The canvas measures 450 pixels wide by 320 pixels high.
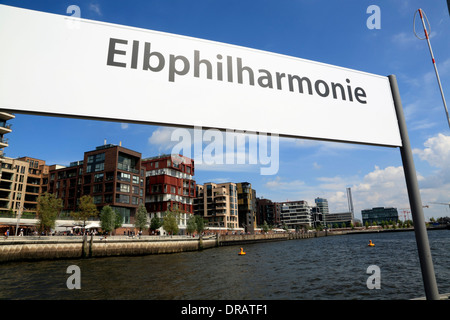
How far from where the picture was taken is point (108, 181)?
70.3 meters

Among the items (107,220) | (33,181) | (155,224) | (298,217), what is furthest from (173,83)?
(298,217)

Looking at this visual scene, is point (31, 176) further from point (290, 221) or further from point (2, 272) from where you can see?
point (290, 221)

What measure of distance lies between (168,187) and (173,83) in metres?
83.4

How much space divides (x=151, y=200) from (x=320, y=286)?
73676mm

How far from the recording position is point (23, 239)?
36.2 meters

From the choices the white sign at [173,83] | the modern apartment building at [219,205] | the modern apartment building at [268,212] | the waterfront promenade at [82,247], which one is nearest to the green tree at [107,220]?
the waterfront promenade at [82,247]

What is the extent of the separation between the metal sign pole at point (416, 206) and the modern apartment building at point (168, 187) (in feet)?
256

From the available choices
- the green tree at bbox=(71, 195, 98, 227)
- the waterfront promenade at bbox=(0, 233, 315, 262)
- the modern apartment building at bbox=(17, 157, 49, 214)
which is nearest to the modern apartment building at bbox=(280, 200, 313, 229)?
the waterfront promenade at bbox=(0, 233, 315, 262)

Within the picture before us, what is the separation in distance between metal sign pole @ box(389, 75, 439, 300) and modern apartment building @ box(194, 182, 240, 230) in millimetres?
111048

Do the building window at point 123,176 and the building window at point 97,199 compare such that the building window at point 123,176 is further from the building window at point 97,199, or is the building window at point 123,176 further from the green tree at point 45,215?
the green tree at point 45,215

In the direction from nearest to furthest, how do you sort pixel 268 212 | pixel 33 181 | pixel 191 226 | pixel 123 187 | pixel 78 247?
1. pixel 78 247
2. pixel 123 187
3. pixel 191 226
4. pixel 33 181
5. pixel 268 212

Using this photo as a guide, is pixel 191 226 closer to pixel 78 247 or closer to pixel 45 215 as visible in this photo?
pixel 45 215

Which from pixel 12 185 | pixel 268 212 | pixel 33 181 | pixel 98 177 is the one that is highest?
pixel 33 181
